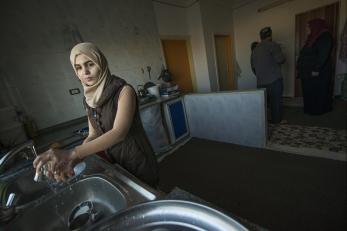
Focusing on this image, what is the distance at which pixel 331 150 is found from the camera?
6.13 feet

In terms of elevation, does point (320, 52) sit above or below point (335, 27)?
below

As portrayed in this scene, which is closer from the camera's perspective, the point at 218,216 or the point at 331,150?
the point at 218,216

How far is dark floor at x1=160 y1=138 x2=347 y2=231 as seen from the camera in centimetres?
125

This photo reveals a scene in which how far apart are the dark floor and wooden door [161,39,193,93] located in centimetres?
167

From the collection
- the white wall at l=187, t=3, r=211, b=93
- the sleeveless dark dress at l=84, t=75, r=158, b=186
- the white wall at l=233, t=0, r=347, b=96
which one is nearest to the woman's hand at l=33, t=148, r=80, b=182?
the sleeveless dark dress at l=84, t=75, r=158, b=186

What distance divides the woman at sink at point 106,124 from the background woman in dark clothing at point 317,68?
2826 mm

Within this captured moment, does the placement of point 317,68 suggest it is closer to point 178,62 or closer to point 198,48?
point 198,48

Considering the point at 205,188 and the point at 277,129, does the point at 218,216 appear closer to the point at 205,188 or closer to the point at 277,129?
the point at 205,188

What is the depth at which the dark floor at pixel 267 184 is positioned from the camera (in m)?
1.25

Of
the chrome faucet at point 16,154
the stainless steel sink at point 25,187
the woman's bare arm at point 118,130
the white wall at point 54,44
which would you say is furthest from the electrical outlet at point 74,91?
the woman's bare arm at point 118,130

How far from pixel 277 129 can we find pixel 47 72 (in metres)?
2.96

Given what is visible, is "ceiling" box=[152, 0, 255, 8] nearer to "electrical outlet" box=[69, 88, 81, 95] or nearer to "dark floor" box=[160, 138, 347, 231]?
"electrical outlet" box=[69, 88, 81, 95]

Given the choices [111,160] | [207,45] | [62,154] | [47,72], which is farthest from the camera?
[207,45]

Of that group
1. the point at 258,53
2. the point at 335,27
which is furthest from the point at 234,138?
the point at 335,27
